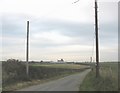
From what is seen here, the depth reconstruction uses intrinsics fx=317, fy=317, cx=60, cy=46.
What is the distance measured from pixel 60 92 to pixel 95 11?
566 inches

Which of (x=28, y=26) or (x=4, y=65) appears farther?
(x=4, y=65)

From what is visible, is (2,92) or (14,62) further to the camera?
(14,62)

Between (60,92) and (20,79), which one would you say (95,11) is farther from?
(60,92)

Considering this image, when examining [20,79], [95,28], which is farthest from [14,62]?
[95,28]

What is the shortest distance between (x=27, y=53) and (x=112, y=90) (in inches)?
633

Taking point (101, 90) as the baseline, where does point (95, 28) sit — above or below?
above

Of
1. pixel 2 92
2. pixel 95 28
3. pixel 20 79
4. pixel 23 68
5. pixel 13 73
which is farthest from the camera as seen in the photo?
pixel 23 68

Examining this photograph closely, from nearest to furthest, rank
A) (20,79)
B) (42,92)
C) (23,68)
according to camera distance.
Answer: (42,92) < (20,79) < (23,68)

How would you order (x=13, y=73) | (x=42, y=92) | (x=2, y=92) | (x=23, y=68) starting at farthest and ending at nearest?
(x=23, y=68)
(x=13, y=73)
(x=2, y=92)
(x=42, y=92)

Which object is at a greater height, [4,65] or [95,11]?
[95,11]

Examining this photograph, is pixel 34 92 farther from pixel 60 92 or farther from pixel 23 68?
pixel 23 68

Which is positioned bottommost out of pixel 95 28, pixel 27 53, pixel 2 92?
pixel 2 92

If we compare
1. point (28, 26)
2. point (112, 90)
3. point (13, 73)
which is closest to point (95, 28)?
point (28, 26)

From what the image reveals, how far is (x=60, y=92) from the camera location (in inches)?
847
